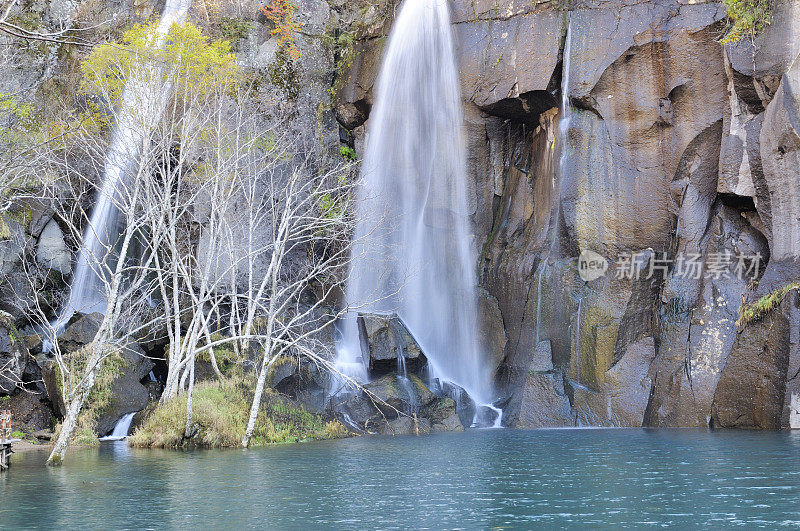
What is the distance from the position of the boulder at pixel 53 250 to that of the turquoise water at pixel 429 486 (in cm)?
1127

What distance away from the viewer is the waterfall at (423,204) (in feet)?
90.1

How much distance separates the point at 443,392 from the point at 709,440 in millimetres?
9418

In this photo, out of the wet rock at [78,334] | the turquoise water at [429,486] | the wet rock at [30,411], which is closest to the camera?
the turquoise water at [429,486]

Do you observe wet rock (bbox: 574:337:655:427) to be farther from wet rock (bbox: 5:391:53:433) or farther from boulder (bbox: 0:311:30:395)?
boulder (bbox: 0:311:30:395)

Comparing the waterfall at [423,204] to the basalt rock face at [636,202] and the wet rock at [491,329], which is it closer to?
the wet rock at [491,329]

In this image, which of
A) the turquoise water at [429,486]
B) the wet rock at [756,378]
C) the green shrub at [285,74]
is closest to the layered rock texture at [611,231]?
the wet rock at [756,378]

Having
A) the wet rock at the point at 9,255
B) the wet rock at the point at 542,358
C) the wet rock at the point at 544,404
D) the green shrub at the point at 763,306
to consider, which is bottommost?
the wet rock at the point at 544,404

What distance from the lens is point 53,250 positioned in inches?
1093

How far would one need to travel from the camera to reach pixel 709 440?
17328mm

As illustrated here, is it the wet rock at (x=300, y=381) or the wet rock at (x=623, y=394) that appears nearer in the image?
the wet rock at (x=300, y=381)

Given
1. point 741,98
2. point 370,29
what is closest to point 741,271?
point 741,98

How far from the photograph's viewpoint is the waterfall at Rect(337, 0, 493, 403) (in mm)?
27453

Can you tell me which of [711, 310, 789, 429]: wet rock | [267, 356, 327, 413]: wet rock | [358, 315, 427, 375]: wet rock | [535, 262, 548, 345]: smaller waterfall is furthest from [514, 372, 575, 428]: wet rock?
[267, 356, 327, 413]: wet rock

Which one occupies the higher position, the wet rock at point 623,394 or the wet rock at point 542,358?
the wet rock at point 542,358
